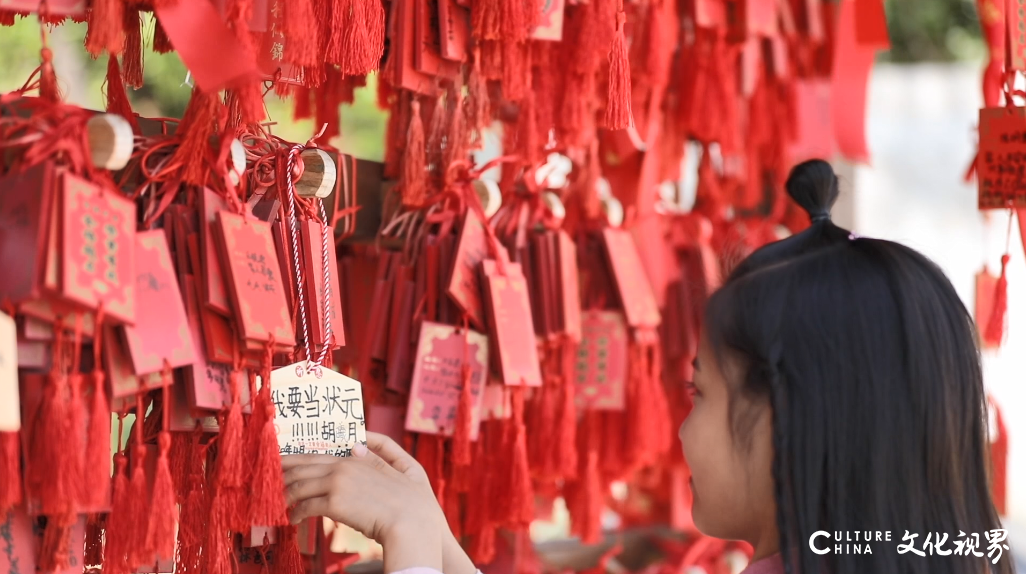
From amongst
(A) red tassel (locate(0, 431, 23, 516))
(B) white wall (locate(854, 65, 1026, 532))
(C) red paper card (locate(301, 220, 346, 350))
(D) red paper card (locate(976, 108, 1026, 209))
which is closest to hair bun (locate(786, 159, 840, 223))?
(D) red paper card (locate(976, 108, 1026, 209))

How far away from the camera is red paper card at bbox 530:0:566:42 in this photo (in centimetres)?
99

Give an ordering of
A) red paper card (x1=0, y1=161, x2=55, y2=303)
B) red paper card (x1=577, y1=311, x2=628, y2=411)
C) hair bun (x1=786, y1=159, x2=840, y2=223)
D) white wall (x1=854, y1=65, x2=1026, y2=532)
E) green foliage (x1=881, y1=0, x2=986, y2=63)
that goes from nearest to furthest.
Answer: red paper card (x1=0, y1=161, x2=55, y2=303), hair bun (x1=786, y1=159, x2=840, y2=223), red paper card (x1=577, y1=311, x2=628, y2=411), white wall (x1=854, y1=65, x2=1026, y2=532), green foliage (x1=881, y1=0, x2=986, y2=63)

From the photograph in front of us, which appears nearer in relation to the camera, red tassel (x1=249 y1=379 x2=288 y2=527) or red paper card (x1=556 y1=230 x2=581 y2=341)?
red tassel (x1=249 y1=379 x2=288 y2=527)

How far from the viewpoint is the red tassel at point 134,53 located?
80 centimetres

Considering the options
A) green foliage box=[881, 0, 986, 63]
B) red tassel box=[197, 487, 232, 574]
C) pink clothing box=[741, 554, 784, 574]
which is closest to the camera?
red tassel box=[197, 487, 232, 574]

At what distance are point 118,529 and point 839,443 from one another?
49 centimetres

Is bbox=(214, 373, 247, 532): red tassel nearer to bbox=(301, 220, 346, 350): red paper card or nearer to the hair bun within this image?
bbox=(301, 220, 346, 350): red paper card

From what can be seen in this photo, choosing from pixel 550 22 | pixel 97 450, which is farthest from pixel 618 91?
pixel 97 450

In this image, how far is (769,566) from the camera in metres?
0.87

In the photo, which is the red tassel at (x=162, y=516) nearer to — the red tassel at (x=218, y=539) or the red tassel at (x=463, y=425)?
the red tassel at (x=218, y=539)

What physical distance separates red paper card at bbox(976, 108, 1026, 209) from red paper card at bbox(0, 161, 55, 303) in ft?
2.86

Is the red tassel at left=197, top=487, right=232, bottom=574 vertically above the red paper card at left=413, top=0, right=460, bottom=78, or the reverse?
the red paper card at left=413, top=0, right=460, bottom=78

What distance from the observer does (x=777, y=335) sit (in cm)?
84

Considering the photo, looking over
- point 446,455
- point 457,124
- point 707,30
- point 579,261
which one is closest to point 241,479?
point 446,455
